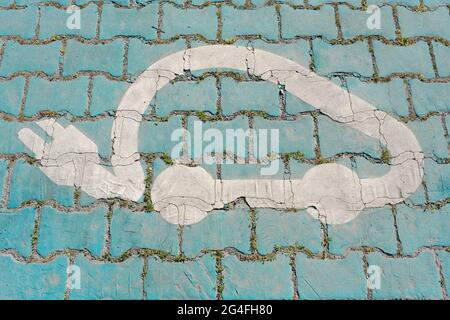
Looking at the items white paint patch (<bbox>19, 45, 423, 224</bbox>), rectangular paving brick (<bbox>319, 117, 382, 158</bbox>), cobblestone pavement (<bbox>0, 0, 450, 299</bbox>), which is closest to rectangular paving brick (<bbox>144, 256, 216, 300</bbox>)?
cobblestone pavement (<bbox>0, 0, 450, 299</bbox>)

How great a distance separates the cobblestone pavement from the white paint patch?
40 millimetres

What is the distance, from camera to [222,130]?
9.15ft

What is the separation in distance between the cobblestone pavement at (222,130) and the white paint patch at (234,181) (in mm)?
40

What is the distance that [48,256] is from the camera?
8.24 ft

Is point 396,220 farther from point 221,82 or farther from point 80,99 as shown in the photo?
point 80,99

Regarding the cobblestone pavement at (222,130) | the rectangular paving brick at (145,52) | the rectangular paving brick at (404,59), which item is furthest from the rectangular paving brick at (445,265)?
the rectangular paving brick at (145,52)

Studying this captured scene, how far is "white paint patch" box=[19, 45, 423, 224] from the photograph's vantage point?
103 inches

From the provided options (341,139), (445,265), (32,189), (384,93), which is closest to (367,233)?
(445,265)

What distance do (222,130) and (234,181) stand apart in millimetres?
Result: 299

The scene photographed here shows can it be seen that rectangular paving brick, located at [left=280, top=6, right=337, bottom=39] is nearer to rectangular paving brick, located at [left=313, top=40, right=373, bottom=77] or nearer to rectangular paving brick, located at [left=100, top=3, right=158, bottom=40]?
rectangular paving brick, located at [left=313, top=40, right=373, bottom=77]

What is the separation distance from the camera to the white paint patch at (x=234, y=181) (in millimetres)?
2609
